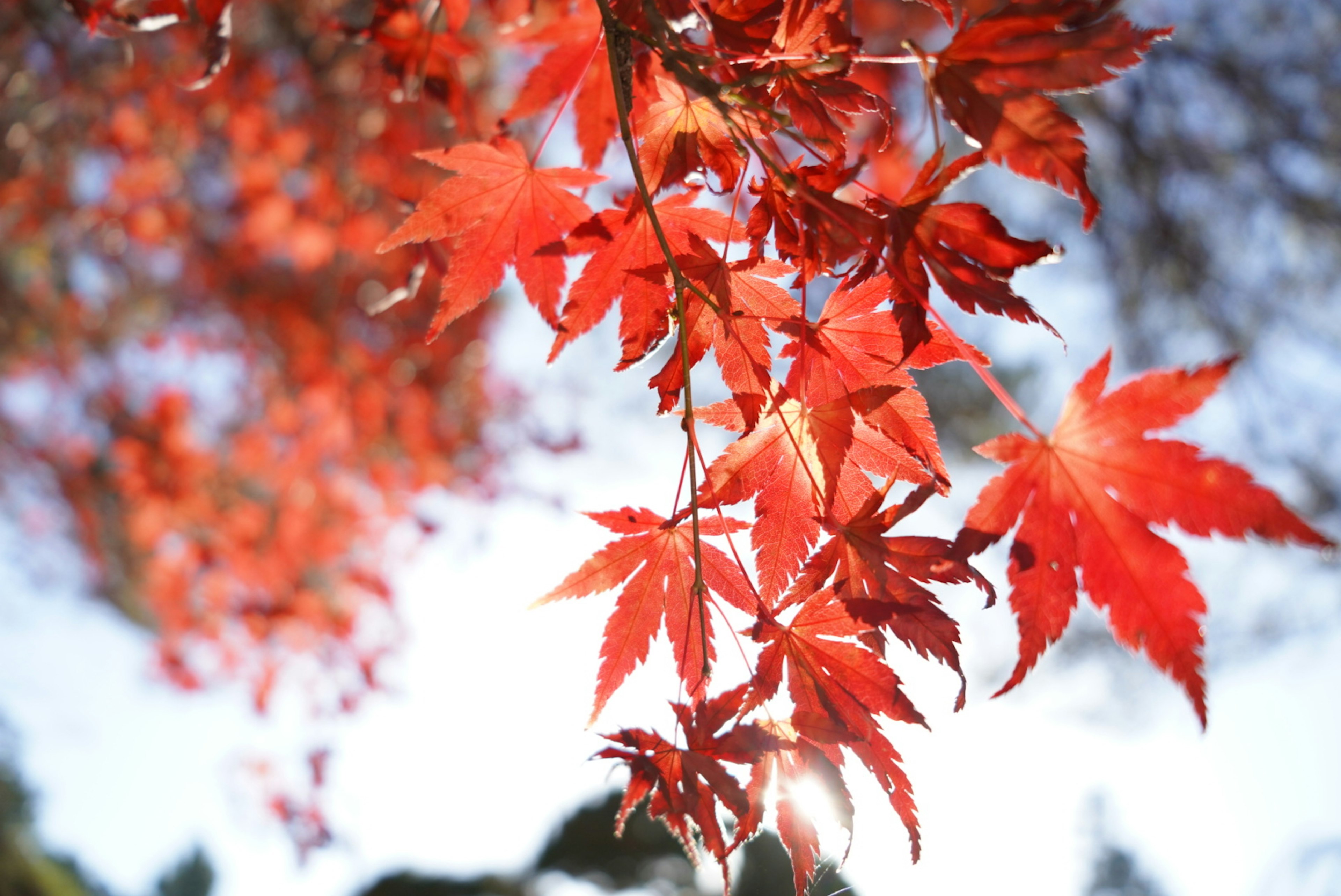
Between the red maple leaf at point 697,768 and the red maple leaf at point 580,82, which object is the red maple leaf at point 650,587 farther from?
the red maple leaf at point 580,82

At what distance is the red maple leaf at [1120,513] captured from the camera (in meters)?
0.51

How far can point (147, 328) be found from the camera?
23.1 feet

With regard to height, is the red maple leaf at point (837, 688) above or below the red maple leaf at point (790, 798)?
above

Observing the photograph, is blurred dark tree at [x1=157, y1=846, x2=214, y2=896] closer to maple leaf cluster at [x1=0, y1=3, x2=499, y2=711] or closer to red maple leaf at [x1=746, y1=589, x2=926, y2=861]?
maple leaf cluster at [x1=0, y1=3, x2=499, y2=711]

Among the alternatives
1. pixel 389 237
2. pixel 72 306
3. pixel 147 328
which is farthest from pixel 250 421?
pixel 389 237

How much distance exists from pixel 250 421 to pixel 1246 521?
742 cm

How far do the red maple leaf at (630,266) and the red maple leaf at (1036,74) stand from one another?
27 centimetres

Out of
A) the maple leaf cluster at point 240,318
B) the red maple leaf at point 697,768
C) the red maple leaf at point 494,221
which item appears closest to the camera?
the red maple leaf at point 697,768

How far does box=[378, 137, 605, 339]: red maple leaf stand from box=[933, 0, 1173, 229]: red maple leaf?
40cm

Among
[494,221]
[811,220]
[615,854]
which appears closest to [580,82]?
[494,221]

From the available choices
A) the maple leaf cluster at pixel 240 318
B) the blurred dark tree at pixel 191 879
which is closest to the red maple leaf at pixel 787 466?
the maple leaf cluster at pixel 240 318

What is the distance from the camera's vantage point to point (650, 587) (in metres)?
0.77

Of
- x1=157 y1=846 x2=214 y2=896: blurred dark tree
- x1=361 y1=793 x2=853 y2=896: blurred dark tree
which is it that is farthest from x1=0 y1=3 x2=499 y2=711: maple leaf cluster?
x1=157 y1=846 x2=214 y2=896: blurred dark tree

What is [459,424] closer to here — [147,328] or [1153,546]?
[147,328]
